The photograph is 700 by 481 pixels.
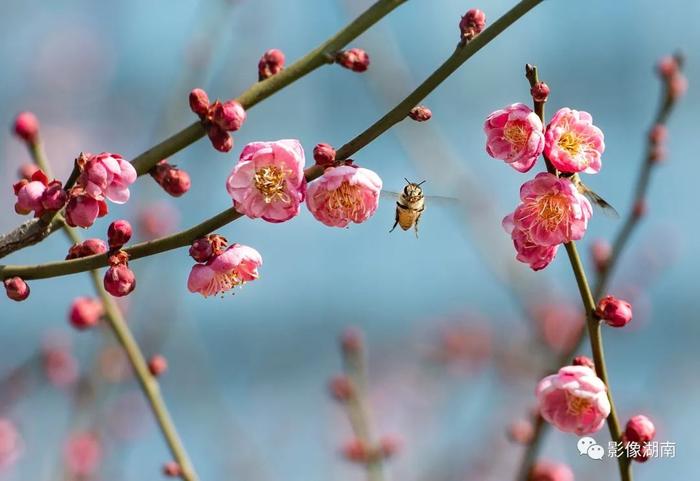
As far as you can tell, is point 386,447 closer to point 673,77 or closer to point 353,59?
point 673,77

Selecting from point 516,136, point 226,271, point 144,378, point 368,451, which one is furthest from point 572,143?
point 368,451

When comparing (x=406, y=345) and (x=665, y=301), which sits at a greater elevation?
(x=406, y=345)

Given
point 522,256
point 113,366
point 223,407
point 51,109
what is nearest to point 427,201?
point 522,256

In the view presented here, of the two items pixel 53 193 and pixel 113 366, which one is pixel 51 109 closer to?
pixel 113 366

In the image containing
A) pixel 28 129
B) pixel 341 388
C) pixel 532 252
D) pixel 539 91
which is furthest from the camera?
pixel 341 388

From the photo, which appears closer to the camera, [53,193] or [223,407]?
[53,193]

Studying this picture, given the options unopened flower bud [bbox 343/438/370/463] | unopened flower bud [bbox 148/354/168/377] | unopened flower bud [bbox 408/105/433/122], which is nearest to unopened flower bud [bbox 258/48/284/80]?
unopened flower bud [bbox 408/105/433/122]

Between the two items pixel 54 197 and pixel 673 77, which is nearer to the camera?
pixel 54 197
